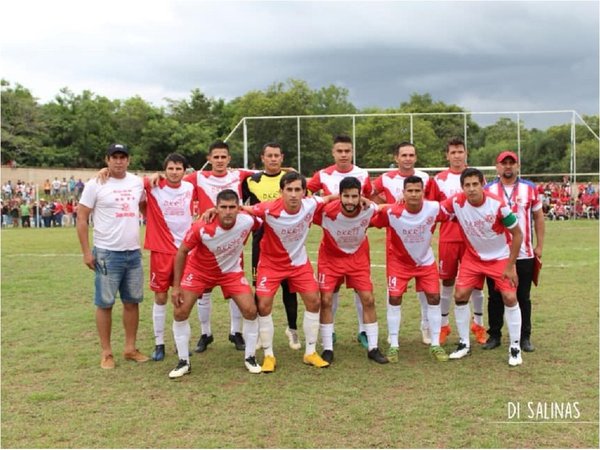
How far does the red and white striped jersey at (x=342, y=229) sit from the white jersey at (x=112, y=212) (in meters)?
1.90

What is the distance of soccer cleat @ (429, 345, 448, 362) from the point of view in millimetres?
6258

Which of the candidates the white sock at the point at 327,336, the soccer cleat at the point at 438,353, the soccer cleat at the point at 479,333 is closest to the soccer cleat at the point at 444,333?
the soccer cleat at the point at 479,333

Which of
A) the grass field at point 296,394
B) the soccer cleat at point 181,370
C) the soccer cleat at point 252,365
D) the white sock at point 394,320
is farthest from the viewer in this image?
the white sock at point 394,320

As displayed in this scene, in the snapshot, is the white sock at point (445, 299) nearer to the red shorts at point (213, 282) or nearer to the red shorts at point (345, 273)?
the red shorts at point (345, 273)

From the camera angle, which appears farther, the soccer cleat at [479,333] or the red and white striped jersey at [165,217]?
the soccer cleat at [479,333]

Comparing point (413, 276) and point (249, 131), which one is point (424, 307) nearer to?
point (413, 276)

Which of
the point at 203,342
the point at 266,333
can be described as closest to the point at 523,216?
the point at 266,333

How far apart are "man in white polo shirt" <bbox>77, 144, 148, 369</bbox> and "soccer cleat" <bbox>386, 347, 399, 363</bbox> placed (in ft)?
8.65

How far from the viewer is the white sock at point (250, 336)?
20.2 feet

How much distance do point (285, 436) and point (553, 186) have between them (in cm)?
2797

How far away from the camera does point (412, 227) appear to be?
636 centimetres

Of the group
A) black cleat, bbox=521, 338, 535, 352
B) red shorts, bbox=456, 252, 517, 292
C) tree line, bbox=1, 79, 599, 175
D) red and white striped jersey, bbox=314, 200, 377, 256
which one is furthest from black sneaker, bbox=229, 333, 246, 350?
tree line, bbox=1, 79, 599, 175

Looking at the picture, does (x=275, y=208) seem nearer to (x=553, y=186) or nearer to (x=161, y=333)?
(x=161, y=333)

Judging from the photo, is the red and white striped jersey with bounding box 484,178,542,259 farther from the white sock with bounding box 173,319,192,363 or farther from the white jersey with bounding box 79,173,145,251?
the white jersey with bounding box 79,173,145,251
